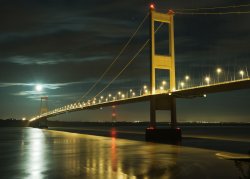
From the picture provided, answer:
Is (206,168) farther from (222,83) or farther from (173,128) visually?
(173,128)

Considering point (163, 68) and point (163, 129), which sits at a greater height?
point (163, 68)

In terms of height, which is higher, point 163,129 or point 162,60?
point 162,60

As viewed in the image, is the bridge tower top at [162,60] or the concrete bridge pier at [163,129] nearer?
the concrete bridge pier at [163,129]

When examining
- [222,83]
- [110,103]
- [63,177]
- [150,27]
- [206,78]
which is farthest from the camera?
[110,103]

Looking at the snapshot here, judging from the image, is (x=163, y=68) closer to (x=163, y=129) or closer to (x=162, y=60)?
(x=162, y=60)

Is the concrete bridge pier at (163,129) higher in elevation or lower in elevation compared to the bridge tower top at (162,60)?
lower


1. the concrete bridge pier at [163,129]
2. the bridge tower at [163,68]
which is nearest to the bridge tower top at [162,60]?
the bridge tower at [163,68]

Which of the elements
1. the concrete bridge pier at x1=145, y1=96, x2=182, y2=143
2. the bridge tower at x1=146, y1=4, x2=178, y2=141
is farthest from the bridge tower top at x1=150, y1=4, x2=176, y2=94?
the concrete bridge pier at x1=145, y1=96, x2=182, y2=143

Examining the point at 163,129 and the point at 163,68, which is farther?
the point at 163,68

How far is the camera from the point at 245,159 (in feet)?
43.9

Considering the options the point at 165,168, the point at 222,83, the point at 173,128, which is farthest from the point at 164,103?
the point at 165,168

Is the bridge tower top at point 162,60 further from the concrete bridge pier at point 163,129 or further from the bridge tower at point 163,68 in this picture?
the concrete bridge pier at point 163,129

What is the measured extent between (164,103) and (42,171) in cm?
2920

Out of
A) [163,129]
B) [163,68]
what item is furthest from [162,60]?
[163,129]
